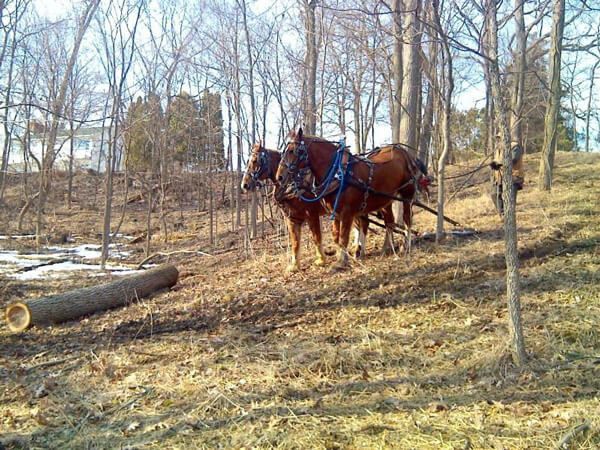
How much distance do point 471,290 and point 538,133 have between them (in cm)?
2772

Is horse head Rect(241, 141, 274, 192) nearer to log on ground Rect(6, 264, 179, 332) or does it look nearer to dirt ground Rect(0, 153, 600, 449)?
dirt ground Rect(0, 153, 600, 449)

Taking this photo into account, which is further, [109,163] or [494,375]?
[109,163]

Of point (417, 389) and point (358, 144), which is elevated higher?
point (358, 144)

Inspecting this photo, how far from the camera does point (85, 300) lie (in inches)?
294

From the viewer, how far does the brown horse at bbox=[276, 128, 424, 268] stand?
7.88 m

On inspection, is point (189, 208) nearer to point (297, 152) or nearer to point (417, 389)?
point (297, 152)

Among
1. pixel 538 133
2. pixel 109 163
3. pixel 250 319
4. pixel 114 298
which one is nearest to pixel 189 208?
pixel 109 163

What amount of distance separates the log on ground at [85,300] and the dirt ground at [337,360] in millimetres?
195

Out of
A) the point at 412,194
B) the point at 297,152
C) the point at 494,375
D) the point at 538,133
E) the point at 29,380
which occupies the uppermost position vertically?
the point at 538,133

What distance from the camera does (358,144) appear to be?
12.6 metres

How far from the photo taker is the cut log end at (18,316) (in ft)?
21.9

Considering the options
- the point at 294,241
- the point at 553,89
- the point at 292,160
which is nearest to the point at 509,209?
the point at 292,160

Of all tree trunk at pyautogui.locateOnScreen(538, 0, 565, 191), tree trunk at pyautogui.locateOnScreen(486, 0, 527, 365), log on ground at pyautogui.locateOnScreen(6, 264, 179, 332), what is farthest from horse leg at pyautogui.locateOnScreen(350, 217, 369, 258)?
tree trunk at pyautogui.locateOnScreen(538, 0, 565, 191)

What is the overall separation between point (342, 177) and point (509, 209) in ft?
12.6
